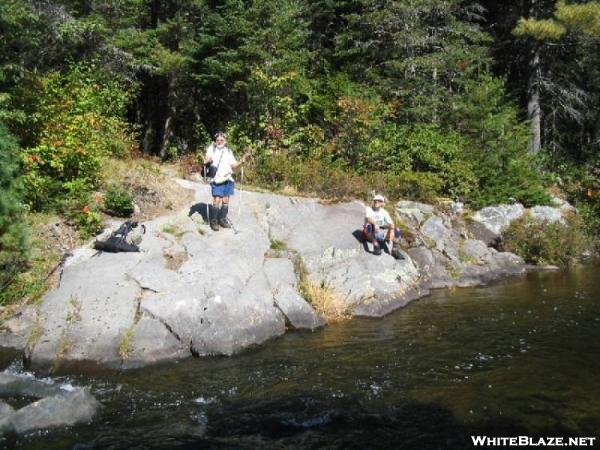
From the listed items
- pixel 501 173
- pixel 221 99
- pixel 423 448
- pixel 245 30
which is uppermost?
pixel 245 30

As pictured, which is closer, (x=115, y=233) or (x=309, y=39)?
(x=115, y=233)

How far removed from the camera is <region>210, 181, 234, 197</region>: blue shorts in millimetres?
11703

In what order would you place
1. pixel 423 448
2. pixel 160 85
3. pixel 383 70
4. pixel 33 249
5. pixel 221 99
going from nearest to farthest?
pixel 423 448 → pixel 33 249 → pixel 383 70 → pixel 221 99 → pixel 160 85

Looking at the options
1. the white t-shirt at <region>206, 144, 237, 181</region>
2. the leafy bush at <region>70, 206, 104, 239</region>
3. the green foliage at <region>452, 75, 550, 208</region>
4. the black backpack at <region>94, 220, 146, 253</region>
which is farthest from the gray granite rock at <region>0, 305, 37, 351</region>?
the green foliage at <region>452, 75, 550, 208</region>

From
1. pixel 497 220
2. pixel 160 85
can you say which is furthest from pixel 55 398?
pixel 160 85

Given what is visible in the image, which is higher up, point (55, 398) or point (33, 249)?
point (33, 249)

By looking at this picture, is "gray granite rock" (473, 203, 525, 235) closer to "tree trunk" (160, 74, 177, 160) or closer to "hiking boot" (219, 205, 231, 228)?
"hiking boot" (219, 205, 231, 228)

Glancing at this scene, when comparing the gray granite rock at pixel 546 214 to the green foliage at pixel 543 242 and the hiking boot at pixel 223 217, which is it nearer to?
the green foliage at pixel 543 242

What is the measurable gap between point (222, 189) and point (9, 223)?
4035 mm

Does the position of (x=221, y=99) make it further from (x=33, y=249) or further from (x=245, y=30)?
(x=33, y=249)

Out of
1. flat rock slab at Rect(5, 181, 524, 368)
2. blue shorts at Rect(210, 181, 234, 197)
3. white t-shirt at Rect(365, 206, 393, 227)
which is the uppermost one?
blue shorts at Rect(210, 181, 234, 197)

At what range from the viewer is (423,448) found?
19.2 ft

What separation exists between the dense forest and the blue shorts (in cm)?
263

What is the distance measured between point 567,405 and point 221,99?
18.3 meters
